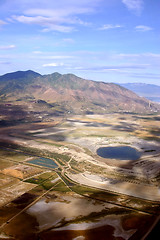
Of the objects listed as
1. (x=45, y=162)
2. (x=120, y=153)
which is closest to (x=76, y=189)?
(x=45, y=162)

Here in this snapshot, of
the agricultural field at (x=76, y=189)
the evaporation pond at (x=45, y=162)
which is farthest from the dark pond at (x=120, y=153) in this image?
the evaporation pond at (x=45, y=162)

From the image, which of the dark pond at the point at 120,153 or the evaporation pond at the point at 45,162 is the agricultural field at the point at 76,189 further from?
the dark pond at the point at 120,153

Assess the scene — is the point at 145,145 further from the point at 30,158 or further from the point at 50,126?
the point at 50,126

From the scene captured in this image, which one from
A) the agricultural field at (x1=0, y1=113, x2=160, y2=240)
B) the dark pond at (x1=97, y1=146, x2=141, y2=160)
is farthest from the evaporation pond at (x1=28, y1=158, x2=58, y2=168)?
the dark pond at (x1=97, y1=146, x2=141, y2=160)

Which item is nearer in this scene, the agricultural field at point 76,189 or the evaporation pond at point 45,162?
the agricultural field at point 76,189

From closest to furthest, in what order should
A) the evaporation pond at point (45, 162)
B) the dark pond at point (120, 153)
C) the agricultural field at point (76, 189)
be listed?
the agricultural field at point (76, 189) < the evaporation pond at point (45, 162) < the dark pond at point (120, 153)

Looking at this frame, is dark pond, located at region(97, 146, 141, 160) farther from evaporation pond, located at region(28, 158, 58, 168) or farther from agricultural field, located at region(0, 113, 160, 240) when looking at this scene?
evaporation pond, located at region(28, 158, 58, 168)
